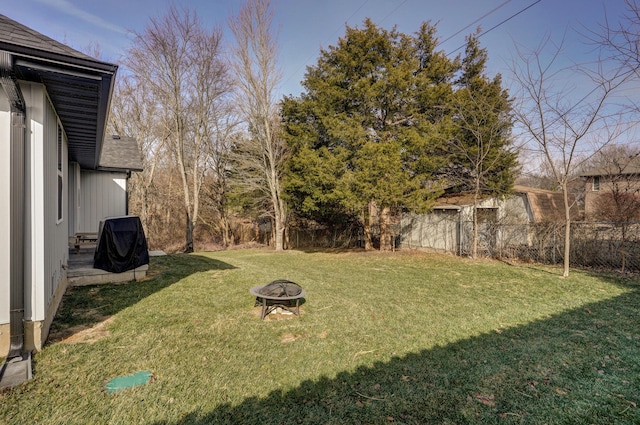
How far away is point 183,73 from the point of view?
634 inches

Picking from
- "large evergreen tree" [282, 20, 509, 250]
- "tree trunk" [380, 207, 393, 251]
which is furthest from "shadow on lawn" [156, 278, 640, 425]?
"tree trunk" [380, 207, 393, 251]

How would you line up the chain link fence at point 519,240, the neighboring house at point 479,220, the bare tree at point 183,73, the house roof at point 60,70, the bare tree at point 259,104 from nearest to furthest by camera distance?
1. the house roof at point 60,70
2. the chain link fence at point 519,240
3. the neighboring house at point 479,220
4. the bare tree at point 259,104
5. the bare tree at point 183,73

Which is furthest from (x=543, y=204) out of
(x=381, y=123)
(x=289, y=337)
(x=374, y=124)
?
(x=289, y=337)

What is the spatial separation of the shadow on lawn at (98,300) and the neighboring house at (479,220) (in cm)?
1086

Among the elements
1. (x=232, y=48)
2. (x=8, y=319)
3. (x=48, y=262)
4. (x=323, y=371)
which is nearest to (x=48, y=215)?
(x=48, y=262)

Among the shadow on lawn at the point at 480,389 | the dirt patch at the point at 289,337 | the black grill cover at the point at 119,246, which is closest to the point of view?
the shadow on lawn at the point at 480,389

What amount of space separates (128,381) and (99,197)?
8.83m

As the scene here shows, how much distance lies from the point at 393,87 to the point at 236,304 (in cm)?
1057

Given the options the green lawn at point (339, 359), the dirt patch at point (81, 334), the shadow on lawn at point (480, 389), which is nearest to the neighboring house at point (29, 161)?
the dirt patch at point (81, 334)

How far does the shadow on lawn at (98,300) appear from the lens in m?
4.08

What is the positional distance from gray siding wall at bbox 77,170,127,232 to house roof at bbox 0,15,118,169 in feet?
20.0

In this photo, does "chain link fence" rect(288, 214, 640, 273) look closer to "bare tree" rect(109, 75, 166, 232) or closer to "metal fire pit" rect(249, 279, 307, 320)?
"metal fire pit" rect(249, 279, 307, 320)

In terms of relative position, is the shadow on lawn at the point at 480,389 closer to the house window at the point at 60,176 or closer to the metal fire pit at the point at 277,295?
the metal fire pit at the point at 277,295

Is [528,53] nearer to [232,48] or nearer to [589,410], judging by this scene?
[589,410]
